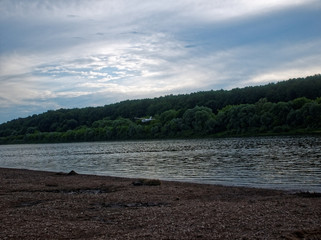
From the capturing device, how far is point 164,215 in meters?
14.4

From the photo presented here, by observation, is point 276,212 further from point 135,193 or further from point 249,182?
point 249,182

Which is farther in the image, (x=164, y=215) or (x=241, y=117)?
(x=241, y=117)

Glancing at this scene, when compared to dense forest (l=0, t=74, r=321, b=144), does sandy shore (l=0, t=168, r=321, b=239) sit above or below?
below

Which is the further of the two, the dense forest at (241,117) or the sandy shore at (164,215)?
the dense forest at (241,117)

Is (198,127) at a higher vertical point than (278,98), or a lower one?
lower

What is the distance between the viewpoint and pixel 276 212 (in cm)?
1423

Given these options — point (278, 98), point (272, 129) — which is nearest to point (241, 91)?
point (278, 98)

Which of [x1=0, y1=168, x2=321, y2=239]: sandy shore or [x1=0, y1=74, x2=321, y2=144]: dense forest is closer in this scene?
[x1=0, y1=168, x2=321, y2=239]: sandy shore

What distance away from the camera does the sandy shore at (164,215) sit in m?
11.3

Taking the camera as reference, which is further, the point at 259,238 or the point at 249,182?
the point at 249,182

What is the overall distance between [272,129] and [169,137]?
50.7m

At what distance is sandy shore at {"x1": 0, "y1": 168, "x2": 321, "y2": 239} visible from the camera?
11.3 m

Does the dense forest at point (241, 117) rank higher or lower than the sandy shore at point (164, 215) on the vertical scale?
higher

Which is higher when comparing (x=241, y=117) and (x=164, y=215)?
(x=241, y=117)
